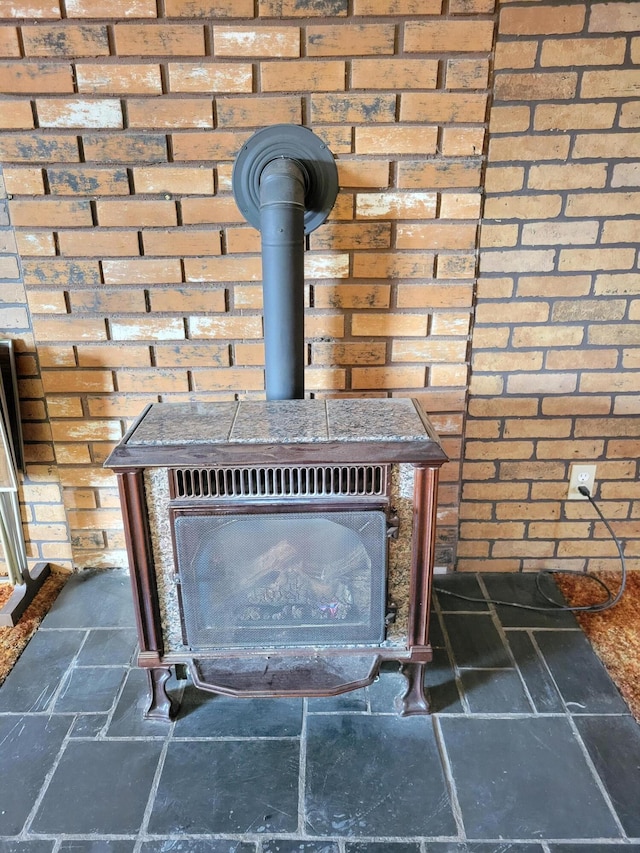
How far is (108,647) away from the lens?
1726mm

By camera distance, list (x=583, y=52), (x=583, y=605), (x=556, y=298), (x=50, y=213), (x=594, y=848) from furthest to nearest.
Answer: (x=583, y=605) → (x=556, y=298) → (x=50, y=213) → (x=583, y=52) → (x=594, y=848)

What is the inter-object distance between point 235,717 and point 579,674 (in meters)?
0.93

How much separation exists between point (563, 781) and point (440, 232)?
1415mm

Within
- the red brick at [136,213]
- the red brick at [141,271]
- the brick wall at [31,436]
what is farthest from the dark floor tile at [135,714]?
the red brick at [136,213]

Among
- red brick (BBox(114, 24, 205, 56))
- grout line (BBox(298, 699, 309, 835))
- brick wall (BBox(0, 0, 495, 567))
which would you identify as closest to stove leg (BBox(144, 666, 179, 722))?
grout line (BBox(298, 699, 309, 835))

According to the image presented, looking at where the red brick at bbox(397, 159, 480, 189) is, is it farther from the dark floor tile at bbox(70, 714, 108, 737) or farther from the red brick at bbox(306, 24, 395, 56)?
the dark floor tile at bbox(70, 714, 108, 737)

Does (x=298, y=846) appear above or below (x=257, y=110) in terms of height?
below

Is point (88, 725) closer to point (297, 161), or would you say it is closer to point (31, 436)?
point (31, 436)

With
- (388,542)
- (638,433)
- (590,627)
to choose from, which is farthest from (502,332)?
(590,627)

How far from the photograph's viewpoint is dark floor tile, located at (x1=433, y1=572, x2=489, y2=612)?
1.87 m

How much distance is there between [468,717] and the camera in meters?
1.48

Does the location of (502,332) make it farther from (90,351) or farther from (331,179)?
(90,351)

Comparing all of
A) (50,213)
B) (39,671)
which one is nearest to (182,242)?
(50,213)

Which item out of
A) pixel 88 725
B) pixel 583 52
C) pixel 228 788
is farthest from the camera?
pixel 583 52
